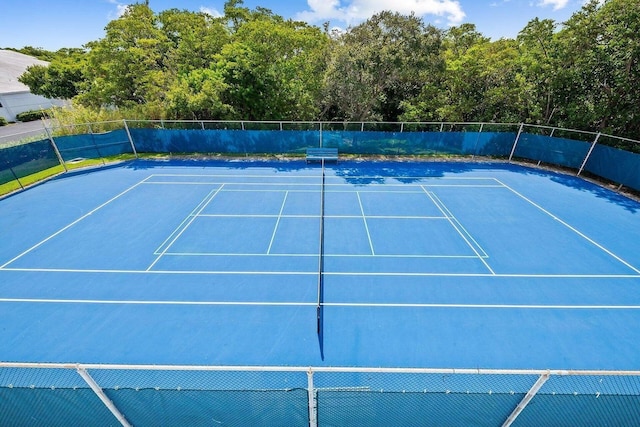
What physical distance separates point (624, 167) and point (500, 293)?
1377cm

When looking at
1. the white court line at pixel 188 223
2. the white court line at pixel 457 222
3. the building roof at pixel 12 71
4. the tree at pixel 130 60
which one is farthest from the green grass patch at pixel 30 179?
the building roof at pixel 12 71

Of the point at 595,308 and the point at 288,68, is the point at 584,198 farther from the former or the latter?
the point at 288,68

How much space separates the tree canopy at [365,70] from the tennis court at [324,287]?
7.79 metres

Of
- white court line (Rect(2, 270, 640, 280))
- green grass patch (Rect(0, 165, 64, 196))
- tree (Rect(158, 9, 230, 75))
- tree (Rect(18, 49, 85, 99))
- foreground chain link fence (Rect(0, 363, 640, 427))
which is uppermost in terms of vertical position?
tree (Rect(158, 9, 230, 75))

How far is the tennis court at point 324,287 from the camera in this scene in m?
6.93

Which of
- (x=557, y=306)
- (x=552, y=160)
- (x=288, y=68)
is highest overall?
(x=288, y=68)

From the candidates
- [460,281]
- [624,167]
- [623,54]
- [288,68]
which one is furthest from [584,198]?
[288,68]

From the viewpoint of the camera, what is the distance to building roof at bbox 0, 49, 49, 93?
4284 cm

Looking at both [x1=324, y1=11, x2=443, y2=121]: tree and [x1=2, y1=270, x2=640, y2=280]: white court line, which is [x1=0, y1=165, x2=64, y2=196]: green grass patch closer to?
[x1=2, y1=270, x2=640, y2=280]: white court line

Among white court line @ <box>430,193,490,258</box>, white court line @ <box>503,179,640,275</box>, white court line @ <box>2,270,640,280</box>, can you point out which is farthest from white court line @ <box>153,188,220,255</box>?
white court line @ <box>503,179,640,275</box>

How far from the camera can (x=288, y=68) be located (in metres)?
22.1

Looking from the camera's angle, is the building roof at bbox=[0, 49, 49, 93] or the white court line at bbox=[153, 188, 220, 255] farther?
the building roof at bbox=[0, 49, 49, 93]

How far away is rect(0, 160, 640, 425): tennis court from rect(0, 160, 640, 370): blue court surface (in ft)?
0.17

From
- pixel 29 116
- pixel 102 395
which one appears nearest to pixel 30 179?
pixel 102 395
